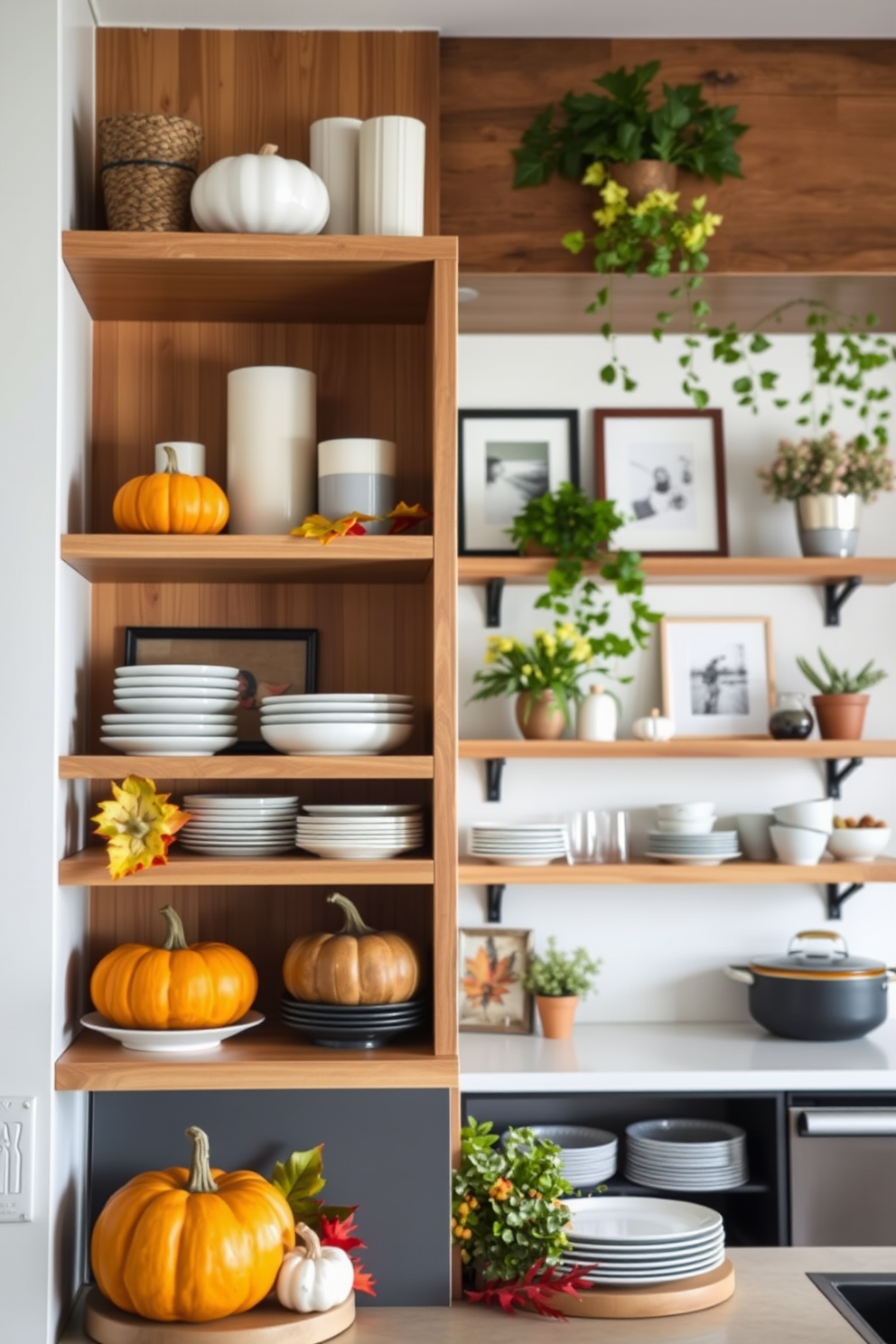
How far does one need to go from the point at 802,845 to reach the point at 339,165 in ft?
6.17

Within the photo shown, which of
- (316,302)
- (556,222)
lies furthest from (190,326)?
(556,222)

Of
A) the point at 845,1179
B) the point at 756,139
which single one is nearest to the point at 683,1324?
the point at 845,1179

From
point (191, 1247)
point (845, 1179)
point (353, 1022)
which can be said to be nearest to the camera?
point (191, 1247)

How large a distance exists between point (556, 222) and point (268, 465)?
3.25ft

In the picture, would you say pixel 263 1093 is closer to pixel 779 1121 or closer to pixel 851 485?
pixel 779 1121

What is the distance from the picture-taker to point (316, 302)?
2.17 meters

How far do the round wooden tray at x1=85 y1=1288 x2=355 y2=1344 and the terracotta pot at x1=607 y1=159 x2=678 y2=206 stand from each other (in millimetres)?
2062

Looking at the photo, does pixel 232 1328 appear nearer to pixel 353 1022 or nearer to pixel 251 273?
pixel 353 1022

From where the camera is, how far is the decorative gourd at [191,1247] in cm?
169

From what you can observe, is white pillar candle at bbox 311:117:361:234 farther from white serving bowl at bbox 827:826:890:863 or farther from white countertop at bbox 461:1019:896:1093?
white serving bowl at bbox 827:826:890:863

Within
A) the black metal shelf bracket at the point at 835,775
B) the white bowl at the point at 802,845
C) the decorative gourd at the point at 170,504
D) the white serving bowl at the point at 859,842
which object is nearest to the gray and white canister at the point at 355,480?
the decorative gourd at the point at 170,504

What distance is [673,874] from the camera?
10.1ft

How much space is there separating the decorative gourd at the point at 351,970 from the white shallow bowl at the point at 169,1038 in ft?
0.35

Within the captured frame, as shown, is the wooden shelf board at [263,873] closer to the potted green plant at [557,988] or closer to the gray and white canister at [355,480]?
the gray and white canister at [355,480]
